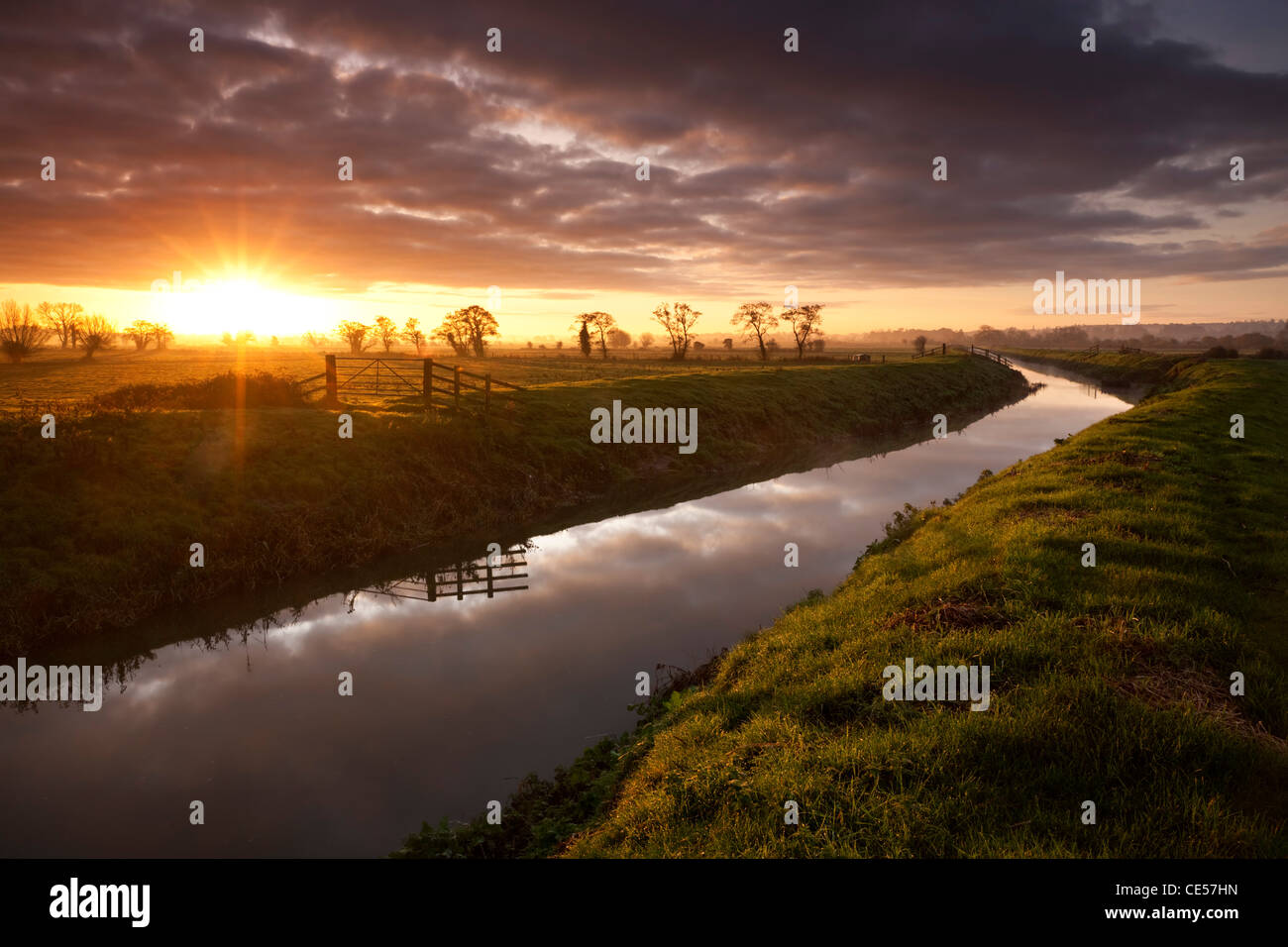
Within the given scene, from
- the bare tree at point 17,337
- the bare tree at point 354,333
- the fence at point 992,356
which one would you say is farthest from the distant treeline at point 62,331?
the fence at point 992,356

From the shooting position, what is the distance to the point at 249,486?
19.7 m

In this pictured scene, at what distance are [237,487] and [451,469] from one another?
24.2 ft

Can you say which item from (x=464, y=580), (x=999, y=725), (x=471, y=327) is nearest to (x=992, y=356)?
(x=471, y=327)

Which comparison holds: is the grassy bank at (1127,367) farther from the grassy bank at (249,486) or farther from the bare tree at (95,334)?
the bare tree at (95,334)

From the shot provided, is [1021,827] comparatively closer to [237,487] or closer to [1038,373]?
[237,487]

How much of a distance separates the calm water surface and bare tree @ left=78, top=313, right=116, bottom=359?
9558 centimetres

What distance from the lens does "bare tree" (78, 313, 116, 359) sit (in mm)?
85062

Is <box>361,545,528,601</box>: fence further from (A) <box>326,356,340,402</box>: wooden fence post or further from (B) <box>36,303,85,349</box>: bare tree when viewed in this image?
(B) <box>36,303,85,349</box>: bare tree

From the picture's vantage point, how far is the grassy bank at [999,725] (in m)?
5.34

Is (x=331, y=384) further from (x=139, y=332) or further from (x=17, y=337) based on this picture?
(x=139, y=332)

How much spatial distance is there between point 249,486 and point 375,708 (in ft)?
38.6

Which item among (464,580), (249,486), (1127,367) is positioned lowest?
(464,580)

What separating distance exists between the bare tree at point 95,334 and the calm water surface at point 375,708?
95579 millimetres
